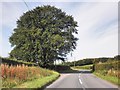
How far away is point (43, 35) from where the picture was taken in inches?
2603

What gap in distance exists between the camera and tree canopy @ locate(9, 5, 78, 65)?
65188 mm

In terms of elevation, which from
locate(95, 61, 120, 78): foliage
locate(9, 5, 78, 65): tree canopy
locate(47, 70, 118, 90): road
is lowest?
locate(47, 70, 118, 90): road

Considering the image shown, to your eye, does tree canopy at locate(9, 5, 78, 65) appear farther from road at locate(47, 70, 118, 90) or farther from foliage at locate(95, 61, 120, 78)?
road at locate(47, 70, 118, 90)

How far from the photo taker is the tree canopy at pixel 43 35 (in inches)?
2566

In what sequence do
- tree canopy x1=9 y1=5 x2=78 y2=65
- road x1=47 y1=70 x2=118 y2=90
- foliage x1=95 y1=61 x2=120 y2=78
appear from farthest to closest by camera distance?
tree canopy x1=9 y1=5 x2=78 y2=65 < foliage x1=95 y1=61 x2=120 y2=78 < road x1=47 y1=70 x2=118 y2=90

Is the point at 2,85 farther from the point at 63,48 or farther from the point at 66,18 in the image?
the point at 66,18

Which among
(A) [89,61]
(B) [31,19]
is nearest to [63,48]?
(B) [31,19]

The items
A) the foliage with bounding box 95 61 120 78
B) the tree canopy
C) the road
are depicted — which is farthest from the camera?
the tree canopy

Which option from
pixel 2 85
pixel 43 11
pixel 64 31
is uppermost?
pixel 43 11

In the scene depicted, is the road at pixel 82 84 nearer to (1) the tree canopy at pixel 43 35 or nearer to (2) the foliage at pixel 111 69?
(2) the foliage at pixel 111 69

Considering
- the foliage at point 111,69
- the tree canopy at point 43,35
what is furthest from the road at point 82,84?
the tree canopy at point 43,35

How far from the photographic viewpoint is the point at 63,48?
66688 mm

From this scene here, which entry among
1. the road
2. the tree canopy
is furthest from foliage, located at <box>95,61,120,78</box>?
the tree canopy

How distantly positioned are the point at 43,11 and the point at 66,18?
5445mm
